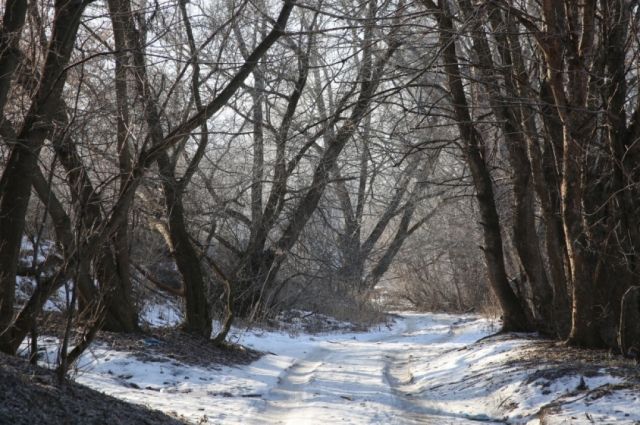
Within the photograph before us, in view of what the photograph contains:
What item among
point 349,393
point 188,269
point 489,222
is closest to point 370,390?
point 349,393

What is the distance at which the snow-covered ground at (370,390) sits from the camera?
5172 millimetres

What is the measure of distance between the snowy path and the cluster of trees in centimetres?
173

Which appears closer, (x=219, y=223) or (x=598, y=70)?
(x=598, y=70)

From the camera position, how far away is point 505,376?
6598 mm

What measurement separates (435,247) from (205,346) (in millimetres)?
16507

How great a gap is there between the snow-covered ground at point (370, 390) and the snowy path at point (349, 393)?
0.01 meters

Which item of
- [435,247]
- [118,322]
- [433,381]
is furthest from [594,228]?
[435,247]

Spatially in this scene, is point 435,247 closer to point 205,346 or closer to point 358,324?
point 358,324

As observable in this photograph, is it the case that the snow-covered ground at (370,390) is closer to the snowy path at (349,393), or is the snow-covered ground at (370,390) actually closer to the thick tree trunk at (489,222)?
the snowy path at (349,393)

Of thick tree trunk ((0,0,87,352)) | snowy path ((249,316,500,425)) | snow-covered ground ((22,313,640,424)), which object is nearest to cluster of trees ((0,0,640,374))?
thick tree trunk ((0,0,87,352))

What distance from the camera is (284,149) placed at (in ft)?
40.7

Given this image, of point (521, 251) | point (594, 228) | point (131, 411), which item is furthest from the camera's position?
point (521, 251)

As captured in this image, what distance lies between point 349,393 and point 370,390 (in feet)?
1.14

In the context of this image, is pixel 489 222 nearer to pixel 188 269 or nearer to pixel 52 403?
pixel 188 269
